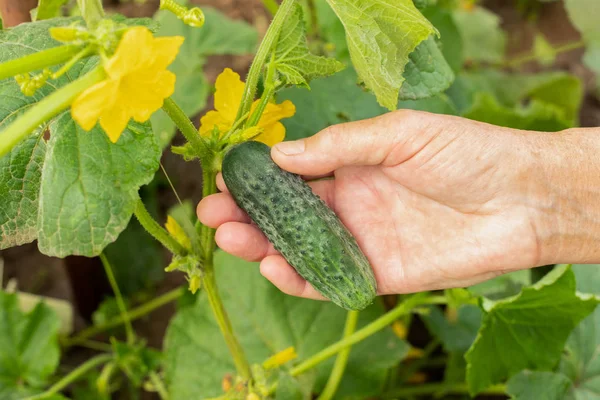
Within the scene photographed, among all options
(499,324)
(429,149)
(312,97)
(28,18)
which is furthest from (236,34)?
(499,324)

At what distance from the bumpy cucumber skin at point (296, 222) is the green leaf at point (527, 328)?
40 centimetres

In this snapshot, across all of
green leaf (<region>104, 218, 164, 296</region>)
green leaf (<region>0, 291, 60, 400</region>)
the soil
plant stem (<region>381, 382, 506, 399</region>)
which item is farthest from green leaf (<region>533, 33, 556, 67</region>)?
green leaf (<region>0, 291, 60, 400</region>)

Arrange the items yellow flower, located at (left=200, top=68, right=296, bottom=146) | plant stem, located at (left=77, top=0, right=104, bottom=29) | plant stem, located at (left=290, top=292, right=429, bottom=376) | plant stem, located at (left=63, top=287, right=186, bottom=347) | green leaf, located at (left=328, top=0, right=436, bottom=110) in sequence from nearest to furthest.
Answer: plant stem, located at (left=77, top=0, right=104, bottom=29), green leaf, located at (left=328, top=0, right=436, bottom=110), yellow flower, located at (left=200, top=68, right=296, bottom=146), plant stem, located at (left=290, top=292, right=429, bottom=376), plant stem, located at (left=63, top=287, right=186, bottom=347)

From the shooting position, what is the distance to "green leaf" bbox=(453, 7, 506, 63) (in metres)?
3.41

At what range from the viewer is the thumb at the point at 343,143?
140 cm

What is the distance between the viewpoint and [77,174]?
113 centimetres

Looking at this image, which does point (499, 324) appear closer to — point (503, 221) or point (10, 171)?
point (503, 221)

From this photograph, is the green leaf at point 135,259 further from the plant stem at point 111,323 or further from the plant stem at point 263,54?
the plant stem at point 263,54

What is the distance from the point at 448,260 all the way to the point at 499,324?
26 cm

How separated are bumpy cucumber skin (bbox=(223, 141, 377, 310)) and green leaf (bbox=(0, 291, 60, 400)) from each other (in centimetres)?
107

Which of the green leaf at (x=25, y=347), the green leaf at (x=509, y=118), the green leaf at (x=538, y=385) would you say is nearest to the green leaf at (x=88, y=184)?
the green leaf at (x=25, y=347)

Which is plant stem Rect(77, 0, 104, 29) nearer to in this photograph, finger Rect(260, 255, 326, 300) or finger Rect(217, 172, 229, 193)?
finger Rect(217, 172, 229, 193)

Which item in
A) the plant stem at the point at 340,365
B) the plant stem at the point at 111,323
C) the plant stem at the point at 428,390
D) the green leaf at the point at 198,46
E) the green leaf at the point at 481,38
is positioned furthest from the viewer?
the green leaf at the point at 481,38

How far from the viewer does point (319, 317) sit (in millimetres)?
2049
